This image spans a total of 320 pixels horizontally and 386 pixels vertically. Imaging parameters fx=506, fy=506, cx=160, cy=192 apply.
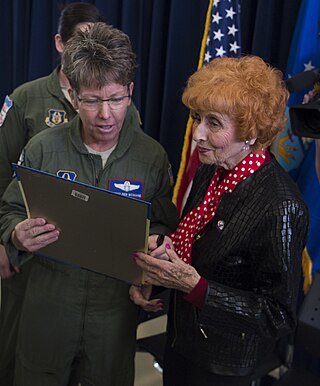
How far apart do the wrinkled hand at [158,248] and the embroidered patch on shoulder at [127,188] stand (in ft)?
0.60

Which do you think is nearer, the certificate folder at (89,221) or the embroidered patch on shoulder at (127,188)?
the certificate folder at (89,221)

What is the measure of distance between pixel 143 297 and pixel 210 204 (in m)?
0.39

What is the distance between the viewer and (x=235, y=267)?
1352 mm

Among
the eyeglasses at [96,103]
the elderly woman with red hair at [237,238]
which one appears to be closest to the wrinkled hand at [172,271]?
the elderly woman with red hair at [237,238]

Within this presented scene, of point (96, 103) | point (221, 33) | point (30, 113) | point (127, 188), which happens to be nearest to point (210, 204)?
point (127, 188)

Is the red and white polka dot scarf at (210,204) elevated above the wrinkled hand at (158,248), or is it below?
above

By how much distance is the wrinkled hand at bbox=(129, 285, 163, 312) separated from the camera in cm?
159

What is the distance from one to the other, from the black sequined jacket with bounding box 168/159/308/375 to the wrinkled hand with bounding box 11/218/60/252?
1.35ft

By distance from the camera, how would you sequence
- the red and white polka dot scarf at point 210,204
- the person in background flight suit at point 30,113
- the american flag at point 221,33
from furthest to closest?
the american flag at point 221,33, the person in background flight suit at point 30,113, the red and white polka dot scarf at point 210,204

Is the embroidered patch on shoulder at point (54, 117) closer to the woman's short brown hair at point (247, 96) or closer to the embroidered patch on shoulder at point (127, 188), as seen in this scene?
the embroidered patch on shoulder at point (127, 188)

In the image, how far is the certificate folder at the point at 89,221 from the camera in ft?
4.29

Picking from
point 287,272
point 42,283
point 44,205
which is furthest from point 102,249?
point 287,272

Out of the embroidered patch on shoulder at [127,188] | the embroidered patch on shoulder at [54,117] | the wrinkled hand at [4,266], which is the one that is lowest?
the wrinkled hand at [4,266]

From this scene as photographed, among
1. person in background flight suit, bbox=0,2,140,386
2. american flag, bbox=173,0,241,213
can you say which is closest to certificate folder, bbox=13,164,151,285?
person in background flight suit, bbox=0,2,140,386
